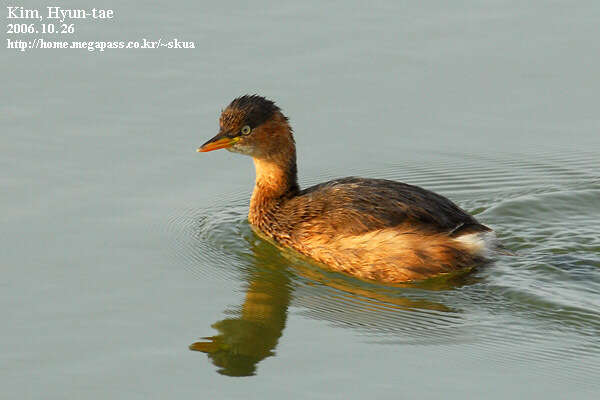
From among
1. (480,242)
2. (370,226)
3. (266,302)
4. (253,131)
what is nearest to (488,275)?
(480,242)

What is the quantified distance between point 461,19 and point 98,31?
432 cm

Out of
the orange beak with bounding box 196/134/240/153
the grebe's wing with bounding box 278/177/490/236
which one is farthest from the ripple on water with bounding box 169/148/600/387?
the orange beak with bounding box 196/134/240/153

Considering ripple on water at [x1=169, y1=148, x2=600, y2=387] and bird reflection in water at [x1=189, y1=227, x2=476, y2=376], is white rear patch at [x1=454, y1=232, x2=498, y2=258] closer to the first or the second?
ripple on water at [x1=169, y1=148, x2=600, y2=387]


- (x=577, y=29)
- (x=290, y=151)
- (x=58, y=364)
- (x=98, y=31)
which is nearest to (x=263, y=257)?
(x=290, y=151)

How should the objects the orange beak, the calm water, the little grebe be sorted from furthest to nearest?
the orange beak
the little grebe
the calm water

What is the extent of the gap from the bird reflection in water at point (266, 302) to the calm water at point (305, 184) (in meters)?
0.02

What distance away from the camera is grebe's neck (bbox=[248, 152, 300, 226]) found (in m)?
10.2

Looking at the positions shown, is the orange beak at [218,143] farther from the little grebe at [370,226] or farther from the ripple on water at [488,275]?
the ripple on water at [488,275]

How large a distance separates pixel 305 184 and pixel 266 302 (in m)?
2.53

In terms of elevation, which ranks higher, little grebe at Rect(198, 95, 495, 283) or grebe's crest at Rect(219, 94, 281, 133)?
grebe's crest at Rect(219, 94, 281, 133)

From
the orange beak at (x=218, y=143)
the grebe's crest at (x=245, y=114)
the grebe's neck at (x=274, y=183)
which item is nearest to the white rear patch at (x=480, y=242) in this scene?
the grebe's neck at (x=274, y=183)

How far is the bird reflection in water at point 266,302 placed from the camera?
771 cm

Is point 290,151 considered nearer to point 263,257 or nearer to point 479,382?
point 263,257

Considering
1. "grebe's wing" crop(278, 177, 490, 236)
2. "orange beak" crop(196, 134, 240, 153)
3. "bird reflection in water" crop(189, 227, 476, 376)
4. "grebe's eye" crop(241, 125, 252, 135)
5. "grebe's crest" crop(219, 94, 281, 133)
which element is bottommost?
"bird reflection in water" crop(189, 227, 476, 376)
